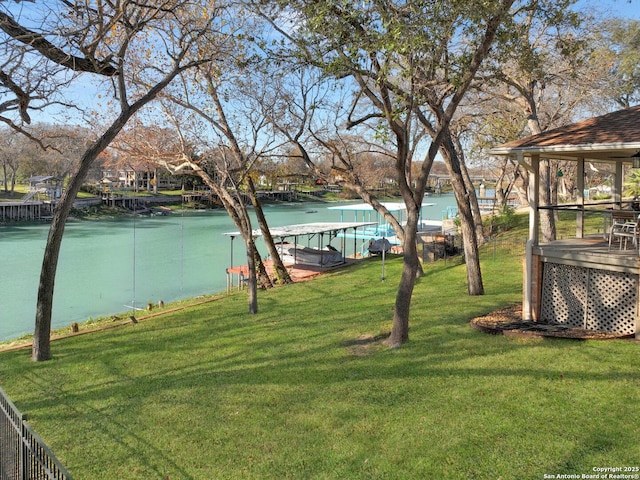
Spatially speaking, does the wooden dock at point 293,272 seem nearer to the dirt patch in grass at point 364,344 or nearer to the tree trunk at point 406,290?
the dirt patch in grass at point 364,344

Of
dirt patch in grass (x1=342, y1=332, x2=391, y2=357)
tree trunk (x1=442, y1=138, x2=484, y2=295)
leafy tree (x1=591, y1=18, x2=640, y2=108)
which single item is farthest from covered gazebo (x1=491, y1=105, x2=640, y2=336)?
leafy tree (x1=591, y1=18, x2=640, y2=108)

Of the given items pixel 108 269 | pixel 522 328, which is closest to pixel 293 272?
pixel 108 269

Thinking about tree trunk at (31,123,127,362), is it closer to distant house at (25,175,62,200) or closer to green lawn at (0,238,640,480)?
green lawn at (0,238,640,480)

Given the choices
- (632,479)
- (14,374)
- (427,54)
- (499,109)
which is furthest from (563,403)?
(499,109)

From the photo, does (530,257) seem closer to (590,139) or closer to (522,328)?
(522,328)

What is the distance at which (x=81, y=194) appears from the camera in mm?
59312

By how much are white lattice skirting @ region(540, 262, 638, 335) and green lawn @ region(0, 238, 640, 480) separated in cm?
62

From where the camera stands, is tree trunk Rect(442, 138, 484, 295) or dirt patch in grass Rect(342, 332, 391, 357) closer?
dirt patch in grass Rect(342, 332, 391, 357)

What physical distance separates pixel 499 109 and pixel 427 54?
1221 centimetres

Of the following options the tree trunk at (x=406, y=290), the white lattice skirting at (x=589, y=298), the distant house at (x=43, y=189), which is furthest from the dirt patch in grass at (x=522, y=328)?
the distant house at (x=43, y=189)

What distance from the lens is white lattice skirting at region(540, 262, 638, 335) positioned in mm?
7414

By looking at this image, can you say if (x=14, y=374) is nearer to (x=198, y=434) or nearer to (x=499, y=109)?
(x=198, y=434)

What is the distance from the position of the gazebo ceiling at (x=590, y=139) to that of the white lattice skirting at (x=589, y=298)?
1.82 metres

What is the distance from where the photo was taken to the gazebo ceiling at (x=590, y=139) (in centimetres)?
755
